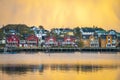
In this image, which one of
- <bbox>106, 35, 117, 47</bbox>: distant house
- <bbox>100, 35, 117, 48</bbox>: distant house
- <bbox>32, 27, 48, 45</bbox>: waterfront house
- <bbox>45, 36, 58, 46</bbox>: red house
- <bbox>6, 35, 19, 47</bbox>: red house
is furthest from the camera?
<bbox>100, 35, 117, 48</bbox>: distant house

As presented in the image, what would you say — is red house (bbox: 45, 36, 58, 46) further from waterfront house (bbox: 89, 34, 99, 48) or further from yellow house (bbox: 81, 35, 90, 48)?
waterfront house (bbox: 89, 34, 99, 48)

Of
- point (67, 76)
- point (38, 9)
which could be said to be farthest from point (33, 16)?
point (67, 76)

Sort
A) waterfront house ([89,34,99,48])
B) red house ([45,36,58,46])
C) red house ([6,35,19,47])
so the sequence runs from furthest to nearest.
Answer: waterfront house ([89,34,99,48])
red house ([45,36,58,46])
red house ([6,35,19,47])

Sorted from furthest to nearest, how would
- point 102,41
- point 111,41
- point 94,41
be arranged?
point 102,41
point 111,41
point 94,41

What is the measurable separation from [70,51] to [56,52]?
3.01 ft

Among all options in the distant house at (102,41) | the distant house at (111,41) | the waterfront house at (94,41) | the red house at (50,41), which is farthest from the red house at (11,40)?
the distant house at (111,41)

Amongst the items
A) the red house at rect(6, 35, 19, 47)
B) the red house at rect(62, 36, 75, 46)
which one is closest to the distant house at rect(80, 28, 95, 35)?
the red house at rect(62, 36, 75, 46)

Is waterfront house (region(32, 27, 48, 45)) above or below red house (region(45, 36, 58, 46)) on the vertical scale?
above

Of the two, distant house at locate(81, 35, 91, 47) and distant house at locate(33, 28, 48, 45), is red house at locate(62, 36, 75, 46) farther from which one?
distant house at locate(33, 28, 48, 45)

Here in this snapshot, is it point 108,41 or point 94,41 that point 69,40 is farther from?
point 108,41

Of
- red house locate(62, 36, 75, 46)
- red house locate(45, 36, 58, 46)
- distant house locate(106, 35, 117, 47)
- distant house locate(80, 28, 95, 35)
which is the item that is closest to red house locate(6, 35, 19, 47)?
red house locate(45, 36, 58, 46)

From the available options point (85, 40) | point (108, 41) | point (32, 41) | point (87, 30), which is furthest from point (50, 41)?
point (108, 41)

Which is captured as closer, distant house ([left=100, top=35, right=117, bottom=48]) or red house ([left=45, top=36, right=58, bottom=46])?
red house ([left=45, top=36, right=58, bottom=46])

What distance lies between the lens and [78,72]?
1183 cm
